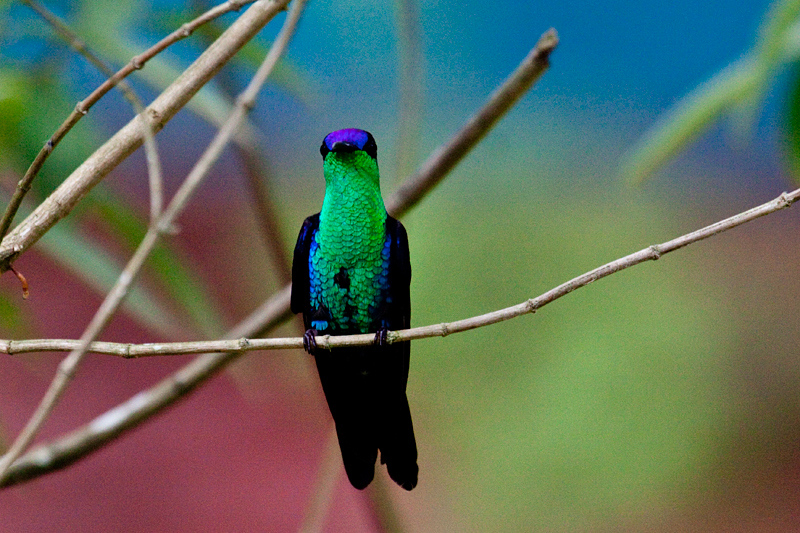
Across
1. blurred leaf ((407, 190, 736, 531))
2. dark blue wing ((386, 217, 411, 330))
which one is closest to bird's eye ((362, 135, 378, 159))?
dark blue wing ((386, 217, 411, 330))

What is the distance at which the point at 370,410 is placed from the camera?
51 cm

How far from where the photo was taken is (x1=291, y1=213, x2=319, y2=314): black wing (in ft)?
2.11

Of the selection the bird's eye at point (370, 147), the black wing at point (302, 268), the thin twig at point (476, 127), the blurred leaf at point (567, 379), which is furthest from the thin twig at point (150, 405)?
the blurred leaf at point (567, 379)

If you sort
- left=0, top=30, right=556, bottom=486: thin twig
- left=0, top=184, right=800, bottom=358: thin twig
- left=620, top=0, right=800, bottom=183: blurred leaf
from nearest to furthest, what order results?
left=0, top=184, right=800, bottom=358: thin twig < left=620, top=0, right=800, bottom=183: blurred leaf < left=0, top=30, right=556, bottom=486: thin twig

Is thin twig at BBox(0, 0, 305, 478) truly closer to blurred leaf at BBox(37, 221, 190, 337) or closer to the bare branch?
the bare branch

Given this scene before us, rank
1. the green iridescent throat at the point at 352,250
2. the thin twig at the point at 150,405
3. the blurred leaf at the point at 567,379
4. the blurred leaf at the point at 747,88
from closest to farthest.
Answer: the green iridescent throat at the point at 352,250 < the blurred leaf at the point at 747,88 < the thin twig at the point at 150,405 < the blurred leaf at the point at 567,379

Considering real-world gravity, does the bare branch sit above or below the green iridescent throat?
above

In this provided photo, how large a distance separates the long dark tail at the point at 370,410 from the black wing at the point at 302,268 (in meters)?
0.09

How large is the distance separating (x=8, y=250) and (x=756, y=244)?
2.79m

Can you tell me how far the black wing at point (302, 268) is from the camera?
0.64m

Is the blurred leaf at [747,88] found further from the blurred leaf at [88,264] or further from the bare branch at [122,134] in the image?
the blurred leaf at [88,264]

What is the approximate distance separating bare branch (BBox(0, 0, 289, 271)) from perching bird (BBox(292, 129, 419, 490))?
120 mm

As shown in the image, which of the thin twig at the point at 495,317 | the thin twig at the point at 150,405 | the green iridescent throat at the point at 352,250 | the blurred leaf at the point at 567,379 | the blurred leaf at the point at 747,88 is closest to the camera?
the thin twig at the point at 495,317

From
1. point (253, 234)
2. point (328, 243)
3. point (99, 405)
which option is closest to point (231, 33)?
point (328, 243)
